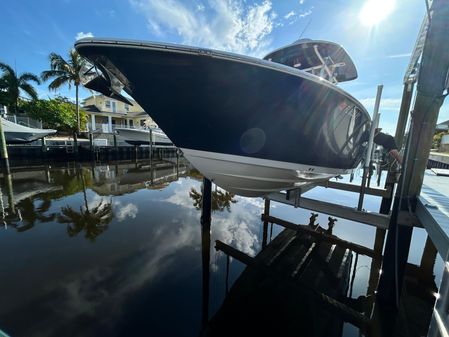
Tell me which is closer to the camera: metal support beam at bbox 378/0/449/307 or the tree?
metal support beam at bbox 378/0/449/307

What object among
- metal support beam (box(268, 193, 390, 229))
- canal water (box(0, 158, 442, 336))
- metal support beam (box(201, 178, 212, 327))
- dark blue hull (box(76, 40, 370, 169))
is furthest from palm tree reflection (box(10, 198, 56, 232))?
metal support beam (box(268, 193, 390, 229))

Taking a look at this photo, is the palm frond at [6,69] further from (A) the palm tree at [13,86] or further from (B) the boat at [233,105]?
(B) the boat at [233,105]

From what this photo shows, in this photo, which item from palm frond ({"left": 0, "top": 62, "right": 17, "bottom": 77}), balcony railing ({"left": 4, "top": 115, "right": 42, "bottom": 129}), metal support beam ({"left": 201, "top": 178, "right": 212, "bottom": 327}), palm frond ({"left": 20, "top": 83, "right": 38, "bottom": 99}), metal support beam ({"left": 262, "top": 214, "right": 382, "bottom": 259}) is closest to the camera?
metal support beam ({"left": 201, "top": 178, "right": 212, "bottom": 327})

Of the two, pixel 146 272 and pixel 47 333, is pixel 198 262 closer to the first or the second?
pixel 146 272

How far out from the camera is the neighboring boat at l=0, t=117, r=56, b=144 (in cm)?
1235

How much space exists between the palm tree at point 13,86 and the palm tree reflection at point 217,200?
2197 cm

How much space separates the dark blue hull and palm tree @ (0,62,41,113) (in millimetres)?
24886

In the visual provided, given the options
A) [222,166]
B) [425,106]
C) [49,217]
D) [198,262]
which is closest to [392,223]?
[425,106]

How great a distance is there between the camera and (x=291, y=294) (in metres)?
3.13

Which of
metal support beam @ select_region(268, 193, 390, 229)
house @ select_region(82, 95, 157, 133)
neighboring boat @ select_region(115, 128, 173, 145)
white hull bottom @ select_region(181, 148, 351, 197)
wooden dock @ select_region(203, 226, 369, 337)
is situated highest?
house @ select_region(82, 95, 157, 133)

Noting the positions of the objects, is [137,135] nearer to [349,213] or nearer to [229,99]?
[229,99]

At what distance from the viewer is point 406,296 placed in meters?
3.20

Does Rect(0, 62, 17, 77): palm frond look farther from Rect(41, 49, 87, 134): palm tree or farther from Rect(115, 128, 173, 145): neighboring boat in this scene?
Rect(115, 128, 173, 145): neighboring boat

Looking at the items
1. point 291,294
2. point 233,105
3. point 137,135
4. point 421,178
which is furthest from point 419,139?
point 137,135
